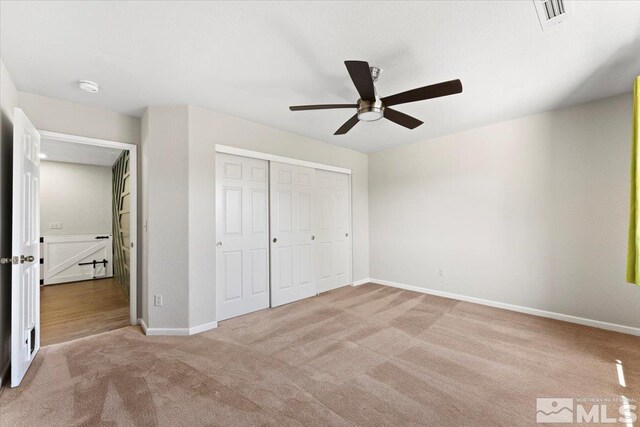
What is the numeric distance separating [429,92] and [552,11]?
0.79 metres

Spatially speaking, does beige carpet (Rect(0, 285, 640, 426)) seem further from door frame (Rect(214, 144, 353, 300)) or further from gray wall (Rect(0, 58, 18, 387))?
door frame (Rect(214, 144, 353, 300))

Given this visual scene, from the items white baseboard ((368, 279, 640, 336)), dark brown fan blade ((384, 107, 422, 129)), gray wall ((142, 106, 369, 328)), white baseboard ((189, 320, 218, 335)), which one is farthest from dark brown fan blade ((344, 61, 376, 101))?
white baseboard ((368, 279, 640, 336))

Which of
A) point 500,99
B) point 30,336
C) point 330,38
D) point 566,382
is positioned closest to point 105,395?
point 30,336

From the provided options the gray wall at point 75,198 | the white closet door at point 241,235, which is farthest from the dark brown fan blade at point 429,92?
the gray wall at point 75,198

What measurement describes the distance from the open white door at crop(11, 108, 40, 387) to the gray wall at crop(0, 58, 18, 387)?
0.41ft

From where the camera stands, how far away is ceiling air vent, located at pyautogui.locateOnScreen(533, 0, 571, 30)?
63.0 inches

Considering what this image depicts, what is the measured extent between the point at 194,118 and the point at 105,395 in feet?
8.47

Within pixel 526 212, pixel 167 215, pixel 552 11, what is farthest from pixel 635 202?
pixel 167 215

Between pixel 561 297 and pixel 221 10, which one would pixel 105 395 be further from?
pixel 561 297

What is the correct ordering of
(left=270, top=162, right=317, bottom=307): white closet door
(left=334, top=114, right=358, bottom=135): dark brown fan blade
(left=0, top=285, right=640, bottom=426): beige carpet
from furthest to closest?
(left=270, top=162, right=317, bottom=307): white closet door
(left=334, top=114, right=358, bottom=135): dark brown fan blade
(left=0, top=285, right=640, bottom=426): beige carpet

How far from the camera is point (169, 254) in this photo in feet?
9.63

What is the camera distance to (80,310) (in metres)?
3.66

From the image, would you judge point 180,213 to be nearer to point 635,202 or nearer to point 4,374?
point 4,374

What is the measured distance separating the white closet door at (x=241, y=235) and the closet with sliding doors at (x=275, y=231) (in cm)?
1
